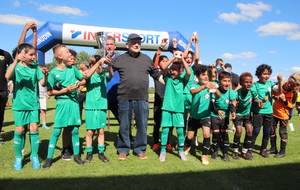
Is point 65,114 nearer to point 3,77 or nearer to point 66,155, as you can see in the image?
point 66,155

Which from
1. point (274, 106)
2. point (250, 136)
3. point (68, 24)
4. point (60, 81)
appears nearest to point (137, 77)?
point (60, 81)

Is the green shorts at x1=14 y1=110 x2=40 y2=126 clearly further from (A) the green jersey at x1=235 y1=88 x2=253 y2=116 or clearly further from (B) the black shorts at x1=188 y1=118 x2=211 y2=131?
(A) the green jersey at x1=235 y1=88 x2=253 y2=116

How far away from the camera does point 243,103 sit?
4738 millimetres

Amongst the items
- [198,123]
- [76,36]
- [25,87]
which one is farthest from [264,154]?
[76,36]

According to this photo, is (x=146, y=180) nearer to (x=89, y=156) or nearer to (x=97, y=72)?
(x=89, y=156)

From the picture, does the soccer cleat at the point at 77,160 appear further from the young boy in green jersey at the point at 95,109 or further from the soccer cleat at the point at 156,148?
the soccer cleat at the point at 156,148

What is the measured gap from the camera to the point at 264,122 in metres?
4.94

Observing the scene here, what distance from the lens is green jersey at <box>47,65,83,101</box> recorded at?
13.4 feet

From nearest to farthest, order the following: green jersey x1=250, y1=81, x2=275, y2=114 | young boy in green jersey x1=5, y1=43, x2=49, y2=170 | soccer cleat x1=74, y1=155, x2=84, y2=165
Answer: young boy in green jersey x1=5, y1=43, x2=49, y2=170, soccer cleat x1=74, y1=155, x2=84, y2=165, green jersey x1=250, y1=81, x2=275, y2=114

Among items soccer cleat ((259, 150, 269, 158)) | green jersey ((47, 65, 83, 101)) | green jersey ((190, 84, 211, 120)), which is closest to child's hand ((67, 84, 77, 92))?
green jersey ((47, 65, 83, 101))

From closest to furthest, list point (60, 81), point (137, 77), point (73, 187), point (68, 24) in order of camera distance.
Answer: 1. point (73, 187)
2. point (60, 81)
3. point (137, 77)
4. point (68, 24)

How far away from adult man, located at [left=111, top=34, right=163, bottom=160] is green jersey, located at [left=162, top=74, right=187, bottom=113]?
0.29m

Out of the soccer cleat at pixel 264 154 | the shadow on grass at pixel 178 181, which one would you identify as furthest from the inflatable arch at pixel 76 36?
the shadow on grass at pixel 178 181

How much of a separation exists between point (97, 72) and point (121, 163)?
5.63 ft
